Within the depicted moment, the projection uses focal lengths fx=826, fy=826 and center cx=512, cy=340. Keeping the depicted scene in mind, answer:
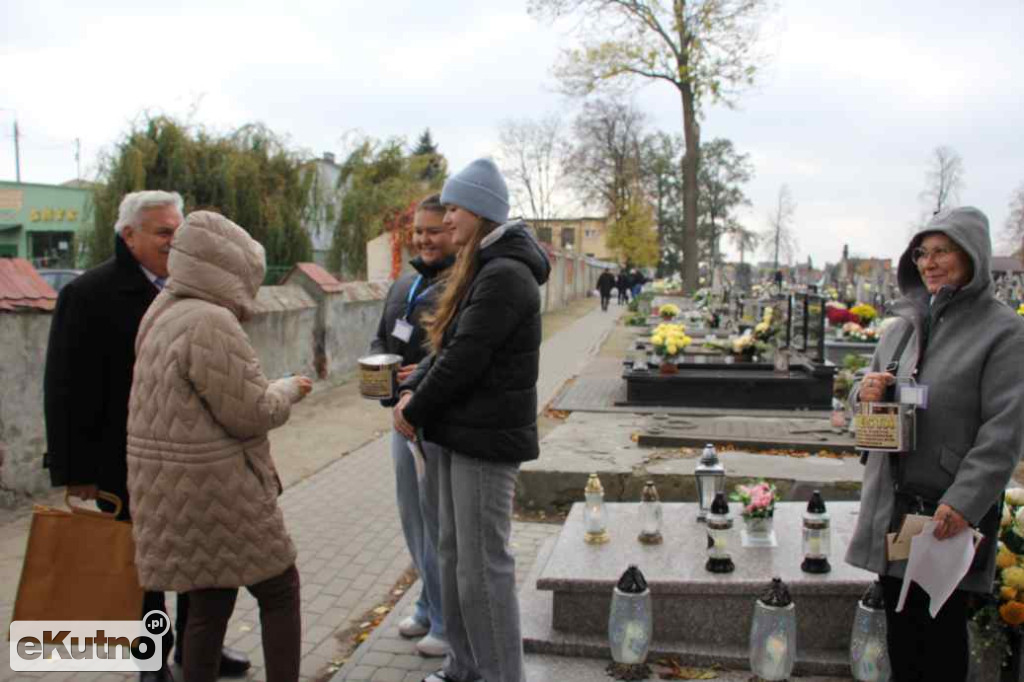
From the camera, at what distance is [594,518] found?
412cm

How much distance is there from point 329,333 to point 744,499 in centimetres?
829

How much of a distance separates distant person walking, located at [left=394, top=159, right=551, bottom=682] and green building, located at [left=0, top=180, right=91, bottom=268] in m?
34.0

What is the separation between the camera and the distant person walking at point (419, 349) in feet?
11.6

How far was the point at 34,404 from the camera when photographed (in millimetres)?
5965

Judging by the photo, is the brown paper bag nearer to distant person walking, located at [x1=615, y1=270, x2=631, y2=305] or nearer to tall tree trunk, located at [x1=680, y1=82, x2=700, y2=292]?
tall tree trunk, located at [x1=680, y1=82, x2=700, y2=292]

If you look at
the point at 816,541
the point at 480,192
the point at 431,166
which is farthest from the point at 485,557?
the point at 431,166

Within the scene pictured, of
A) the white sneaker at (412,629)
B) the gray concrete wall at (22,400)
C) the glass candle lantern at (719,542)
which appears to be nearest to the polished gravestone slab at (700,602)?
the glass candle lantern at (719,542)

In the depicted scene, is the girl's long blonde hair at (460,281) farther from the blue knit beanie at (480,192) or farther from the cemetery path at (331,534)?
the cemetery path at (331,534)

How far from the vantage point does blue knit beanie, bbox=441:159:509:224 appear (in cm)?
295

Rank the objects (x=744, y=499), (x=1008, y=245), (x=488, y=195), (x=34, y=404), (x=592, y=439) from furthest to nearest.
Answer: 1. (x=1008, y=245)
2. (x=592, y=439)
3. (x=34, y=404)
4. (x=744, y=499)
5. (x=488, y=195)

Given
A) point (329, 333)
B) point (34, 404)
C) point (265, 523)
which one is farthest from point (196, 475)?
point (329, 333)

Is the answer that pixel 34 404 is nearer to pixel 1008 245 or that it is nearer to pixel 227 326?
pixel 227 326

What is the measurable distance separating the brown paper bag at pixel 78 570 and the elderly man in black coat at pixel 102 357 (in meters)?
0.25

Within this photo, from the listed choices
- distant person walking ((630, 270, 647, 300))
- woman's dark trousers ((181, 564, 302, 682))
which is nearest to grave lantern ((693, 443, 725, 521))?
woman's dark trousers ((181, 564, 302, 682))
